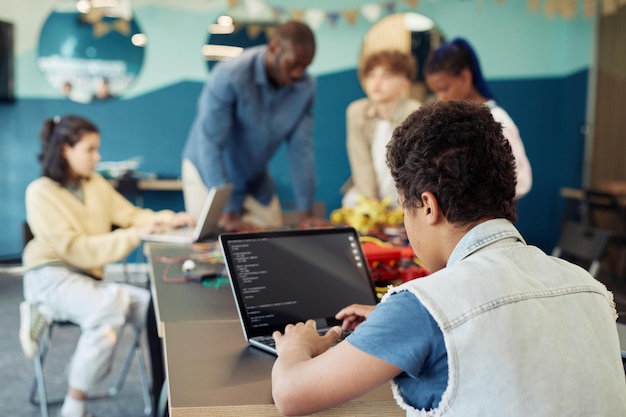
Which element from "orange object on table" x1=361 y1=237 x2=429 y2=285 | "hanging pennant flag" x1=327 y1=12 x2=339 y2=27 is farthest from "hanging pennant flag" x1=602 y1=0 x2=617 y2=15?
"orange object on table" x1=361 y1=237 x2=429 y2=285

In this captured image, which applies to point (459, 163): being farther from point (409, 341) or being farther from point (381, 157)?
point (381, 157)

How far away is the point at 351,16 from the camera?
705 cm

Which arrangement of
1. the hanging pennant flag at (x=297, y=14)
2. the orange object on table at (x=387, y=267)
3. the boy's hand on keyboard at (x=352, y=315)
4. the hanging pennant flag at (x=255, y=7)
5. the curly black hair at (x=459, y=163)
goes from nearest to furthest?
the curly black hair at (x=459, y=163) < the boy's hand on keyboard at (x=352, y=315) < the orange object on table at (x=387, y=267) < the hanging pennant flag at (x=255, y=7) < the hanging pennant flag at (x=297, y=14)

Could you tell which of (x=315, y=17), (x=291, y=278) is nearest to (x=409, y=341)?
(x=291, y=278)

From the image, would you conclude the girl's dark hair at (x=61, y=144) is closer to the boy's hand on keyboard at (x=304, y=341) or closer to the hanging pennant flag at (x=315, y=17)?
the boy's hand on keyboard at (x=304, y=341)

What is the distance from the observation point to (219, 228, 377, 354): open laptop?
5.46 ft

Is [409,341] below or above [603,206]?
above

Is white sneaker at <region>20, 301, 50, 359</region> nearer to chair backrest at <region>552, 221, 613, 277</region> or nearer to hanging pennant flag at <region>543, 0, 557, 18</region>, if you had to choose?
chair backrest at <region>552, 221, 613, 277</region>

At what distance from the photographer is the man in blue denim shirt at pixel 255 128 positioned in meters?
3.29

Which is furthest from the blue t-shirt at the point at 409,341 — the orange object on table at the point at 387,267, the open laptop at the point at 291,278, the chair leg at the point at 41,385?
the chair leg at the point at 41,385

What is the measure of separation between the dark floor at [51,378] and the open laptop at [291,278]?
1.79 metres

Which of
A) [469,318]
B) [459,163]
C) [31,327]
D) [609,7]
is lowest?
[31,327]

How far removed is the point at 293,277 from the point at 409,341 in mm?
723

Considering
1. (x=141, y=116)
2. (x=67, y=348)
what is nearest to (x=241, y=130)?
(x=67, y=348)
